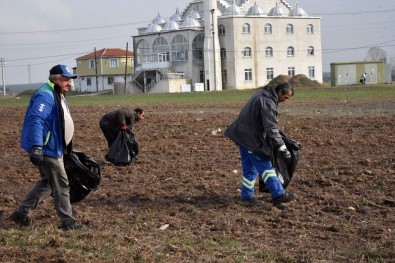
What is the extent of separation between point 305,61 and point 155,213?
292ft

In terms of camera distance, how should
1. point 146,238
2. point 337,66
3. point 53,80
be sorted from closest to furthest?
point 146,238 → point 53,80 → point 337,66

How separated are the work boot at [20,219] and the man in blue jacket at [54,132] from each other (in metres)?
0.01

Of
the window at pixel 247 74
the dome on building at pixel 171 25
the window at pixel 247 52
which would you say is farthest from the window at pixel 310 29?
the dome on building at pixel 171 25

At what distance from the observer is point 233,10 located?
9019 centimetres

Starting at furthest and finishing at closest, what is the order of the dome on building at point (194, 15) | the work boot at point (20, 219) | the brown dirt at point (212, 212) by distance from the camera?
the dome on building at point (194, 15), the work boot at point (20, 219), the brown dirt at point (212, 212)

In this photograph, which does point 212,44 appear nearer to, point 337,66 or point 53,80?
point 337,66

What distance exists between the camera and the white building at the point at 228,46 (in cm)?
8738

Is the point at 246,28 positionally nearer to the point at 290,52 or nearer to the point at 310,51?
the point at 290,52

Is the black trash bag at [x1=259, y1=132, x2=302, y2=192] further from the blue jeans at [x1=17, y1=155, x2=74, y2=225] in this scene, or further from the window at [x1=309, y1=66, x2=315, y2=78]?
the window at [x1=309, y1=66, x2=315, y2=78]

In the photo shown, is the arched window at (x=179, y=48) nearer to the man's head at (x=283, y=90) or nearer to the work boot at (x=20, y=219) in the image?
the man's head at (x=283, y=90)

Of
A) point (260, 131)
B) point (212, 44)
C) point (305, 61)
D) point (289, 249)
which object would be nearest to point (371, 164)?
point (260, 131)

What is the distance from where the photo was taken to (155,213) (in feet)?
28.3

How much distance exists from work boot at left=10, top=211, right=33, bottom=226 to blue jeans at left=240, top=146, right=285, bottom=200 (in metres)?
2.86

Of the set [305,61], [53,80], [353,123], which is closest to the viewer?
[53,80]
